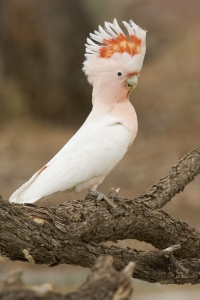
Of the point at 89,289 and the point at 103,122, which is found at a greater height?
the point at 103,122

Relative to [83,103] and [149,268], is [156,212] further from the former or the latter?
[83,103]

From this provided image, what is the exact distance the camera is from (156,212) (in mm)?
2203

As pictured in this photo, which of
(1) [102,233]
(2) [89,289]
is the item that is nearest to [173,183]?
(1) [102,233]

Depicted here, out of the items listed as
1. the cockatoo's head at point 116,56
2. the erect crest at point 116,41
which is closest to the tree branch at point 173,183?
the cockatoo's head at point 116,56

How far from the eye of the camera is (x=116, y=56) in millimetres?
2363

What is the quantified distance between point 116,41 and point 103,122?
38cm

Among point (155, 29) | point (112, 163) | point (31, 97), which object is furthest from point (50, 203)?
point (155, 29)

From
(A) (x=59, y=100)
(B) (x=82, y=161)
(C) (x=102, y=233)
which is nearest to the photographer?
(C) (x=102, y=233)

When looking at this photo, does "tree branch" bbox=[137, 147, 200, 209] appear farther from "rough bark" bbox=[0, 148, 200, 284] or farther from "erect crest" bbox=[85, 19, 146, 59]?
"erect crest" bbox=[85, 19, 146, 59]

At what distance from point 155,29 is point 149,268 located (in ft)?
21.7

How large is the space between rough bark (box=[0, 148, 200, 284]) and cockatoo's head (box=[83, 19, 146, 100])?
57 cm

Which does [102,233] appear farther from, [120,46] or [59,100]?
[59,100]

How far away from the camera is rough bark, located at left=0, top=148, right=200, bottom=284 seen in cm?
161

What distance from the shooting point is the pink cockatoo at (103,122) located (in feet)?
7.33
